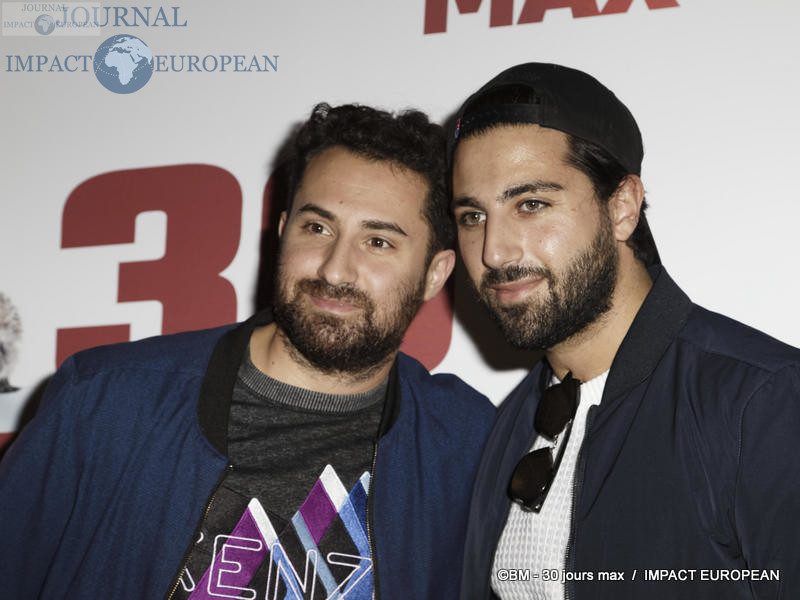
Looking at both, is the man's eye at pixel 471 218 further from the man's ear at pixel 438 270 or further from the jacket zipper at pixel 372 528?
the jacket zipper at pixel 372 528

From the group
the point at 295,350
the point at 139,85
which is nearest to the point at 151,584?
the point at 295,350

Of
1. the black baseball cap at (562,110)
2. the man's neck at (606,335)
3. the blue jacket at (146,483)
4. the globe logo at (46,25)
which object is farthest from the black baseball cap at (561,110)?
the globe logo at (46,25)

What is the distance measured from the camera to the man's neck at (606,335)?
205 cm

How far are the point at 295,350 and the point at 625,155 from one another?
3.68 ft

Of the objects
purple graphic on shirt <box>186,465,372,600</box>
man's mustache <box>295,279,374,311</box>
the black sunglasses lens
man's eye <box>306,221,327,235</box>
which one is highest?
man's eye <box>306,221,327,235</box>

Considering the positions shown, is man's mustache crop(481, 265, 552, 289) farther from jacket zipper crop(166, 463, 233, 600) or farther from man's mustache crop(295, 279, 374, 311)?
jacket zipper crop(166, 463, 233, 600)

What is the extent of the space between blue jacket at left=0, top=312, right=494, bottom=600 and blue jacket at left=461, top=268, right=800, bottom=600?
394 mm

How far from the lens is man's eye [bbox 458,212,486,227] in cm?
213

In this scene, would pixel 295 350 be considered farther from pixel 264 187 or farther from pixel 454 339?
pixel 264 187

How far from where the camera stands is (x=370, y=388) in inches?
92.7

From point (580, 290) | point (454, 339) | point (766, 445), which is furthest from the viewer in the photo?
point (454, 339)

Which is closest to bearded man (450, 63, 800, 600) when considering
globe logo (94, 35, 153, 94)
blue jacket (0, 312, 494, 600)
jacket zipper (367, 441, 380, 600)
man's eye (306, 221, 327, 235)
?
blue jacket (0, 312, 494, 600)

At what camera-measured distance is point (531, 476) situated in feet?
6.50

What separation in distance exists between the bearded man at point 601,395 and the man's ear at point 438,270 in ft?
1.09
